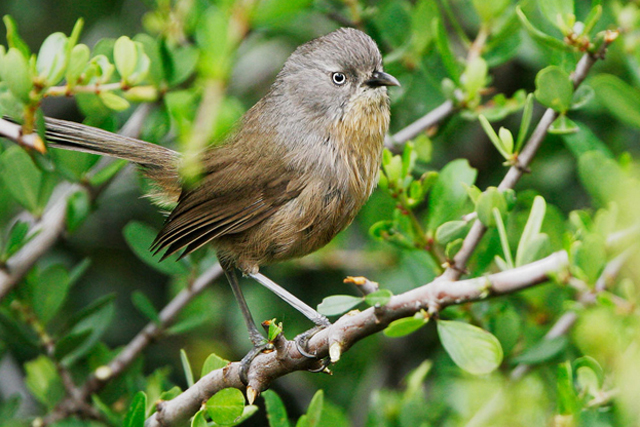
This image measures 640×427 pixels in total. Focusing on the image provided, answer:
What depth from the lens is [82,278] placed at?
5.22 meters

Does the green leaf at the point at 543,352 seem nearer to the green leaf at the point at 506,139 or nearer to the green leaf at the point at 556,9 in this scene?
the green leaf at the point at 506,139

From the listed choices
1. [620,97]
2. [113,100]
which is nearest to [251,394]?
[113,100]

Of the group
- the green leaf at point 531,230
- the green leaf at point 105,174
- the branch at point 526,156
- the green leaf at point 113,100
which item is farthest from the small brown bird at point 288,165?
the green leaf at point 531,230

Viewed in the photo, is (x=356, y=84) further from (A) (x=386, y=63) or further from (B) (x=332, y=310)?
(B) (x=332, y=310)

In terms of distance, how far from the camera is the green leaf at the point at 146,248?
3.76 metres

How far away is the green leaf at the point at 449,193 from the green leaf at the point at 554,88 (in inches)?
17.8

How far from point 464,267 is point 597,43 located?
38.6 inches

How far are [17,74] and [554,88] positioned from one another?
1.88 meters

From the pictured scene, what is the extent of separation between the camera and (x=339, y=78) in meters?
3.78

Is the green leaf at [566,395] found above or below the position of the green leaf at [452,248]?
below

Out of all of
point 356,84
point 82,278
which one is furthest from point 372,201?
point 82,278

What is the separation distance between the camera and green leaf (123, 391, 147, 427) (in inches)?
103

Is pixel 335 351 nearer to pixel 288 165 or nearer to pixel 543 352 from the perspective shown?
pixel 543 352

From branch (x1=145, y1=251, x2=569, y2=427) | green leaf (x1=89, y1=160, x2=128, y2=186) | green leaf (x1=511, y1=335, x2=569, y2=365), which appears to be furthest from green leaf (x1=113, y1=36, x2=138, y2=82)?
green leaf (x1=511, y1=335, x2=569, y2=365)
